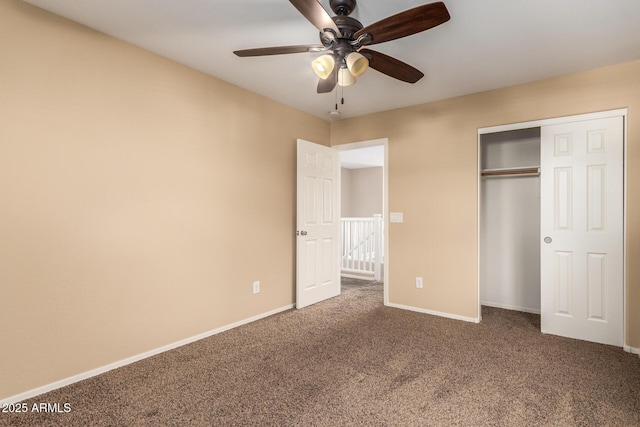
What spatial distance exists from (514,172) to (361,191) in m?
5.58

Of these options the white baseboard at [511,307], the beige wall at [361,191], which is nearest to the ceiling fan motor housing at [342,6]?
the white baseboard at [511,307]

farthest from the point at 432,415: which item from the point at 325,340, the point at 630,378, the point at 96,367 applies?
the point at 96,367

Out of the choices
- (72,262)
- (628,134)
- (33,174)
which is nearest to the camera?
(33,174)

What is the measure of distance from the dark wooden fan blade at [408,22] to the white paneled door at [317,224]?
2.27 metres

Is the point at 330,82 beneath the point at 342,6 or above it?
beneath

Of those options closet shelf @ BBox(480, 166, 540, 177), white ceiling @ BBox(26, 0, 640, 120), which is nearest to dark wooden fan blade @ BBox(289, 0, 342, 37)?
white ceiling @ BBox(26, 0, 640, 120)

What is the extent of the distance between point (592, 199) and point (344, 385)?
269 cm

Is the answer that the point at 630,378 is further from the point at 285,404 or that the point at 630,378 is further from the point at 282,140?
the point at 282,140

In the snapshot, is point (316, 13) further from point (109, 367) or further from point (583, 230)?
point (583, 230)

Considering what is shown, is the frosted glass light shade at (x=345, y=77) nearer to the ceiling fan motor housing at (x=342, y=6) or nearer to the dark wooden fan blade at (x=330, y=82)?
the dark wooden fan blade at (x=330, y=82)

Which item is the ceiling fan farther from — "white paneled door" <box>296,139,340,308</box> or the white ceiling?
"white paneled door" <box>296,139,340,308</box>

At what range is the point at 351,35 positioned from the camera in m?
1.96

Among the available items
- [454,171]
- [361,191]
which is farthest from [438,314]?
[361,191]

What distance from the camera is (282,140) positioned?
13.1ft
